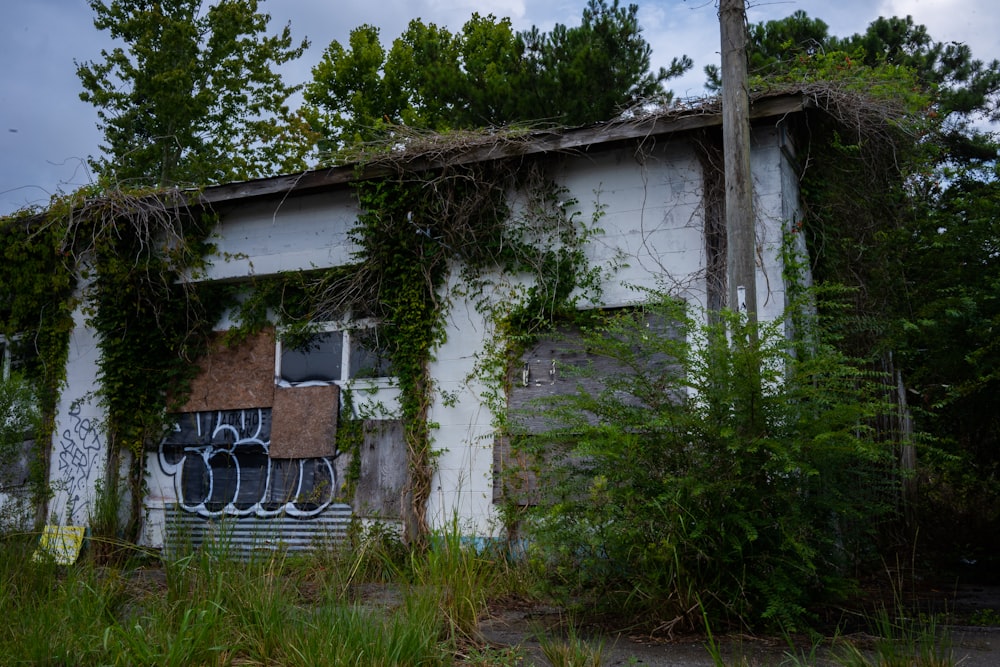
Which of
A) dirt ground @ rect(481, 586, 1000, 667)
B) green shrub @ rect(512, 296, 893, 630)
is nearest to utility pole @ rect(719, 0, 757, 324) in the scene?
green shrub @ rect(512, 296, 893, 630)

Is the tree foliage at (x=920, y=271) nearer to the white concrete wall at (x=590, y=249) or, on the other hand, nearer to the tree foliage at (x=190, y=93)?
the white concrete wall at (x=590, y=249)

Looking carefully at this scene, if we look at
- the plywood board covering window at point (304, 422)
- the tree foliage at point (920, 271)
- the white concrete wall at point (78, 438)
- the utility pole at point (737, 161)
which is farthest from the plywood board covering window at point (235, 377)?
the tree foliage at point (920, 271)

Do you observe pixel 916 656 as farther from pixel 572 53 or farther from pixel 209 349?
pixel 572 53

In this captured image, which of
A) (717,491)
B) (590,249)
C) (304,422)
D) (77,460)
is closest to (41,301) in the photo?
(77,460)

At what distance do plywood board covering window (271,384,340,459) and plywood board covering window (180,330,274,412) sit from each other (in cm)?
28

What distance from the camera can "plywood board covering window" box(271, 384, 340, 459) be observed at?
9195 millimetres

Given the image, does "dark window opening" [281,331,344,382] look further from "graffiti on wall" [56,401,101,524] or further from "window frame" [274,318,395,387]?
"graffiti on wall" [56,401,101,524]

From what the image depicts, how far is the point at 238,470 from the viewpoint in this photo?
Result: 380 inches

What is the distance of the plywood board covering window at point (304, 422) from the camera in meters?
9.20

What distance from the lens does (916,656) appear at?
13.4 ft

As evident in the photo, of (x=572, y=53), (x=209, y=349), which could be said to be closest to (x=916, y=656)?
(x=209, y=349)

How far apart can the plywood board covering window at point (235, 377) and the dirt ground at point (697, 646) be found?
15.5 feet

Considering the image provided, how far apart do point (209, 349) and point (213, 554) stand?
5413 mm

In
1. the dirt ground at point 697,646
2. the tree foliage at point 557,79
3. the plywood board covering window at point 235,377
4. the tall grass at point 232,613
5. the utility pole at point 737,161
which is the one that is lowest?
the dirt ground at point 697,646
